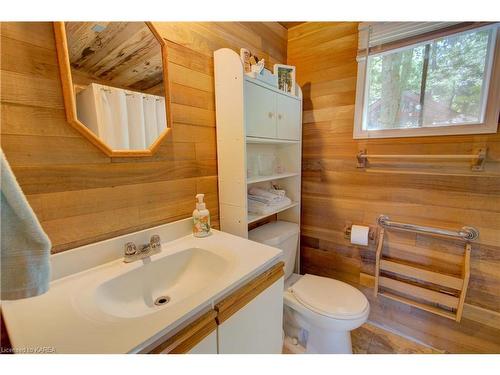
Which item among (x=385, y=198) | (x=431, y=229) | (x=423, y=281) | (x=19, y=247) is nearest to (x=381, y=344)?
(x=423, y=281)

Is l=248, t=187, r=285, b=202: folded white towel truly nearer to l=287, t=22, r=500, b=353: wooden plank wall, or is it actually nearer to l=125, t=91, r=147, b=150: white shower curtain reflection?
l=287, t=22, r=500, b=353: wooden plank wall

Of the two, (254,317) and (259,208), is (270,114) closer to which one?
(259,208)

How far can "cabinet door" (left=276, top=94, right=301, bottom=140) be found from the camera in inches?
54.6

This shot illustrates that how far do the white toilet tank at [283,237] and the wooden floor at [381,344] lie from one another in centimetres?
54

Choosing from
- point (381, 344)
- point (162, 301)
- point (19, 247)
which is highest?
point (19, 247)

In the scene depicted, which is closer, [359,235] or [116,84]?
[116,84]

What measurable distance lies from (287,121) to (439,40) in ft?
2.97

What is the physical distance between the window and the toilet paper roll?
0.60 metres

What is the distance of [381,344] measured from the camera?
4.82 ft

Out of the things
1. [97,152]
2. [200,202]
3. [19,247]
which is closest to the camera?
[19,247]

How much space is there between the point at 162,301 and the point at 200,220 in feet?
1.25
